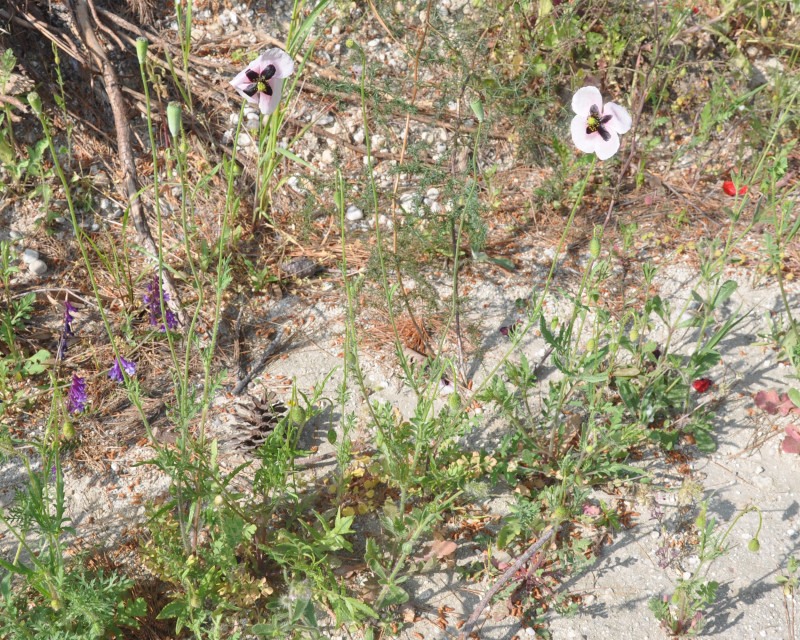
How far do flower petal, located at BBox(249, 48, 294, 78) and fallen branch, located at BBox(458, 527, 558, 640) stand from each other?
1.48m

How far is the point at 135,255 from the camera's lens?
302 centimetres

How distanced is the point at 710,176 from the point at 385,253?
1.54 meters

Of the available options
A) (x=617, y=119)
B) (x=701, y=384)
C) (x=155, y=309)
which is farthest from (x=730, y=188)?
(x=155, y=309)

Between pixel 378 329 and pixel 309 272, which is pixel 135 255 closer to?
pixel 309 272

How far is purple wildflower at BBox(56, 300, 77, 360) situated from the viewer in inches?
103

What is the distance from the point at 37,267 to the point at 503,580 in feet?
7.02

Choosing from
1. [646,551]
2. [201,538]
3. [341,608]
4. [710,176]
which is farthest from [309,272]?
[710,176]

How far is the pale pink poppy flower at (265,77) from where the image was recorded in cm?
191

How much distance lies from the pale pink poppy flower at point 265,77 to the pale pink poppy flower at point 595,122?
0.77 meters

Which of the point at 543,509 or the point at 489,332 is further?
the point at 489,332

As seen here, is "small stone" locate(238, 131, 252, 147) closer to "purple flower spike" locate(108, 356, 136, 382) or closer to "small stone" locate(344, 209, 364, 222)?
"small stone" locate(344, 209, 364, 222)

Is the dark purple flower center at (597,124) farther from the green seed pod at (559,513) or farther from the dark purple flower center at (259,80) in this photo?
the green seed pod at (559,513)

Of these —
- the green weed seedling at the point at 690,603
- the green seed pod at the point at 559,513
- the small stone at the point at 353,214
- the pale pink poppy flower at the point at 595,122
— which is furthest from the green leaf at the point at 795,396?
the small stone at the point at 353,214

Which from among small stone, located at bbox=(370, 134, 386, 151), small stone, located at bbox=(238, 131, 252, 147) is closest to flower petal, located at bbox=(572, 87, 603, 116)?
small stone, located at bbox=(370, 134, 386, 151)
